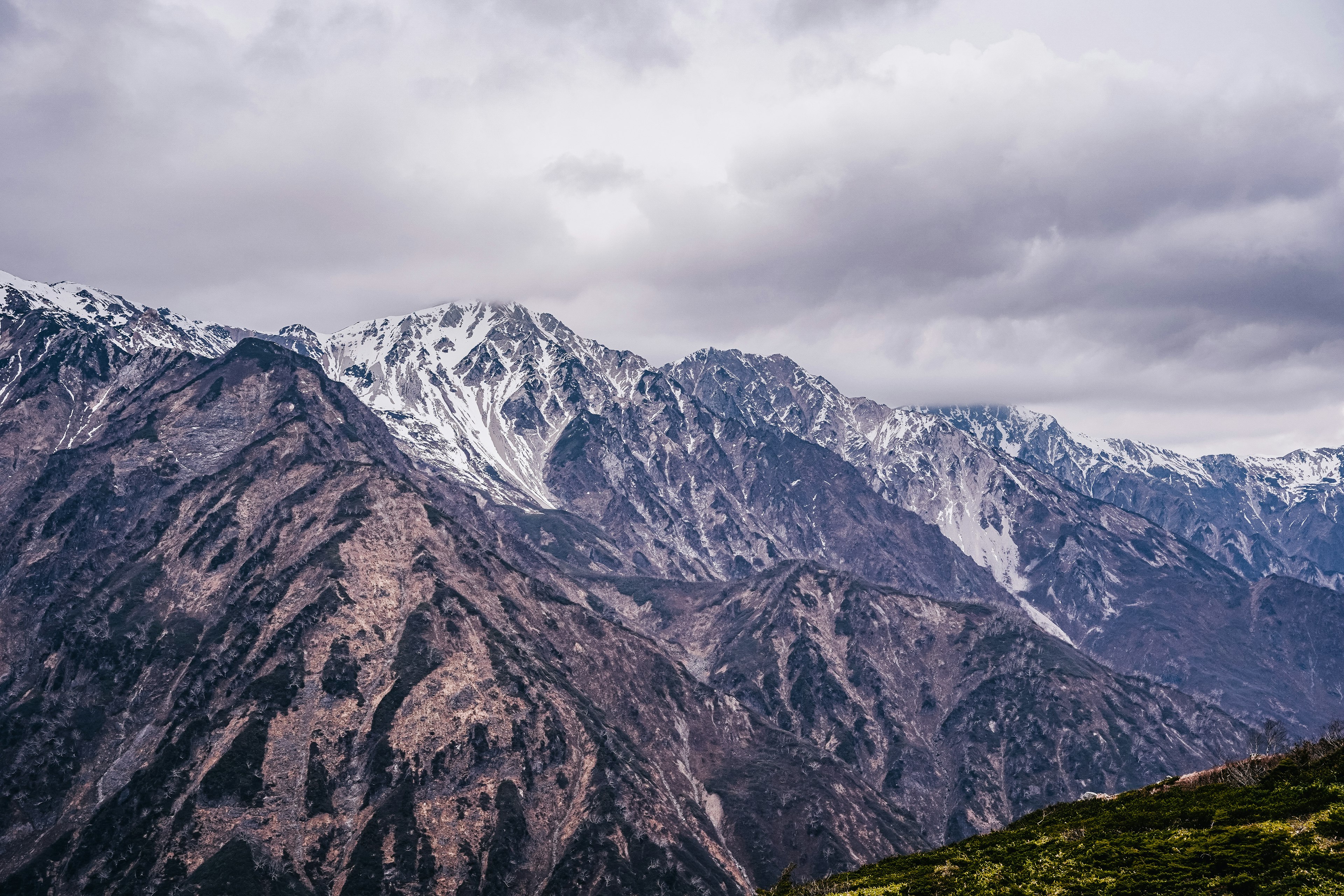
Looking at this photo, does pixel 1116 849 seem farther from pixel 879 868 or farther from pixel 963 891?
pixel 879 868

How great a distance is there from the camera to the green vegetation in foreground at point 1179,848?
55.3 metres

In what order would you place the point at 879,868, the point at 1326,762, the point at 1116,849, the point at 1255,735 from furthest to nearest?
1. the point at 1255,735
2. the point at 879,868
3. the point at 1326,762
4. the point at 1116,849

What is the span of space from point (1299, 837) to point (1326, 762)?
57.1 feet

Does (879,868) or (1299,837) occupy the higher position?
(1299,837)

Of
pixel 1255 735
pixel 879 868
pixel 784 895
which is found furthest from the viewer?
pixel 1255 735

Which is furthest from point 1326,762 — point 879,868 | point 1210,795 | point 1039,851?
point 879,868

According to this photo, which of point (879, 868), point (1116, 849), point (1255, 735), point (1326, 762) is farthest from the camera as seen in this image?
point (1255, 735)

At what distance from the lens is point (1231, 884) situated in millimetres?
54812

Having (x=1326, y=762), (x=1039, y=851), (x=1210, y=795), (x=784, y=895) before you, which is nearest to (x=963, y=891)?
(x=1039, y=851)

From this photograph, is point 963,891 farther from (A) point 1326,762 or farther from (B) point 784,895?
(A) point 1326,762

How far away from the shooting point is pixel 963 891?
221 feet

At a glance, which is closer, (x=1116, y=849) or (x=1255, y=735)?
(x=1116, y=849)

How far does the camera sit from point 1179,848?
62.6 metres

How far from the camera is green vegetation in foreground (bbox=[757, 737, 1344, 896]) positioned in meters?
55.3
